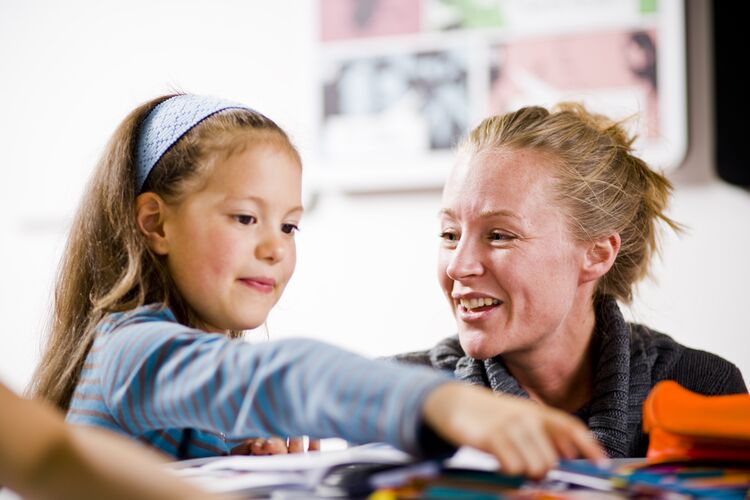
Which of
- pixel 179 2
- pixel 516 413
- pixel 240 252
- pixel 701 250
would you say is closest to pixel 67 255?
pixel 240 252

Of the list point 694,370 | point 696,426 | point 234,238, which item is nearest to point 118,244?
point 234,238

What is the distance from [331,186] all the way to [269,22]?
524 millimetres

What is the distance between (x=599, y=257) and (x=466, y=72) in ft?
3.61

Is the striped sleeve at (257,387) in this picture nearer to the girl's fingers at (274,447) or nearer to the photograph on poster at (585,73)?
the girl's fingers at (274,447)

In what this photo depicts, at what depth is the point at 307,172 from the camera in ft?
7.94

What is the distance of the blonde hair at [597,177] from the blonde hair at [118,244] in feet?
1.52

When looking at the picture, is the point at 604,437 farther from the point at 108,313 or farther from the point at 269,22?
the point at 269,22

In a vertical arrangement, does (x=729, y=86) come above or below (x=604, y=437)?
above

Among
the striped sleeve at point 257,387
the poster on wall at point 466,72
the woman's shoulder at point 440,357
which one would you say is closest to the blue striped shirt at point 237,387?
the striped sleeve at point 257,387

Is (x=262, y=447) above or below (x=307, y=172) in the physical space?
below

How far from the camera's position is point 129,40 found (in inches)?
106

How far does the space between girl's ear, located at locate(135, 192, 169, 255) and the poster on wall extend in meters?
1.46

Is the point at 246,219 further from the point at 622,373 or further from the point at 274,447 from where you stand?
the point at 622,373

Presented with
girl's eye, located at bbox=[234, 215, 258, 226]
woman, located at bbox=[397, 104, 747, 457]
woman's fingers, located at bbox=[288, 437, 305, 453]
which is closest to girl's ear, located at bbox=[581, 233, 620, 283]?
Result: woman, located at bbox=[397, 104, 747, 457]
